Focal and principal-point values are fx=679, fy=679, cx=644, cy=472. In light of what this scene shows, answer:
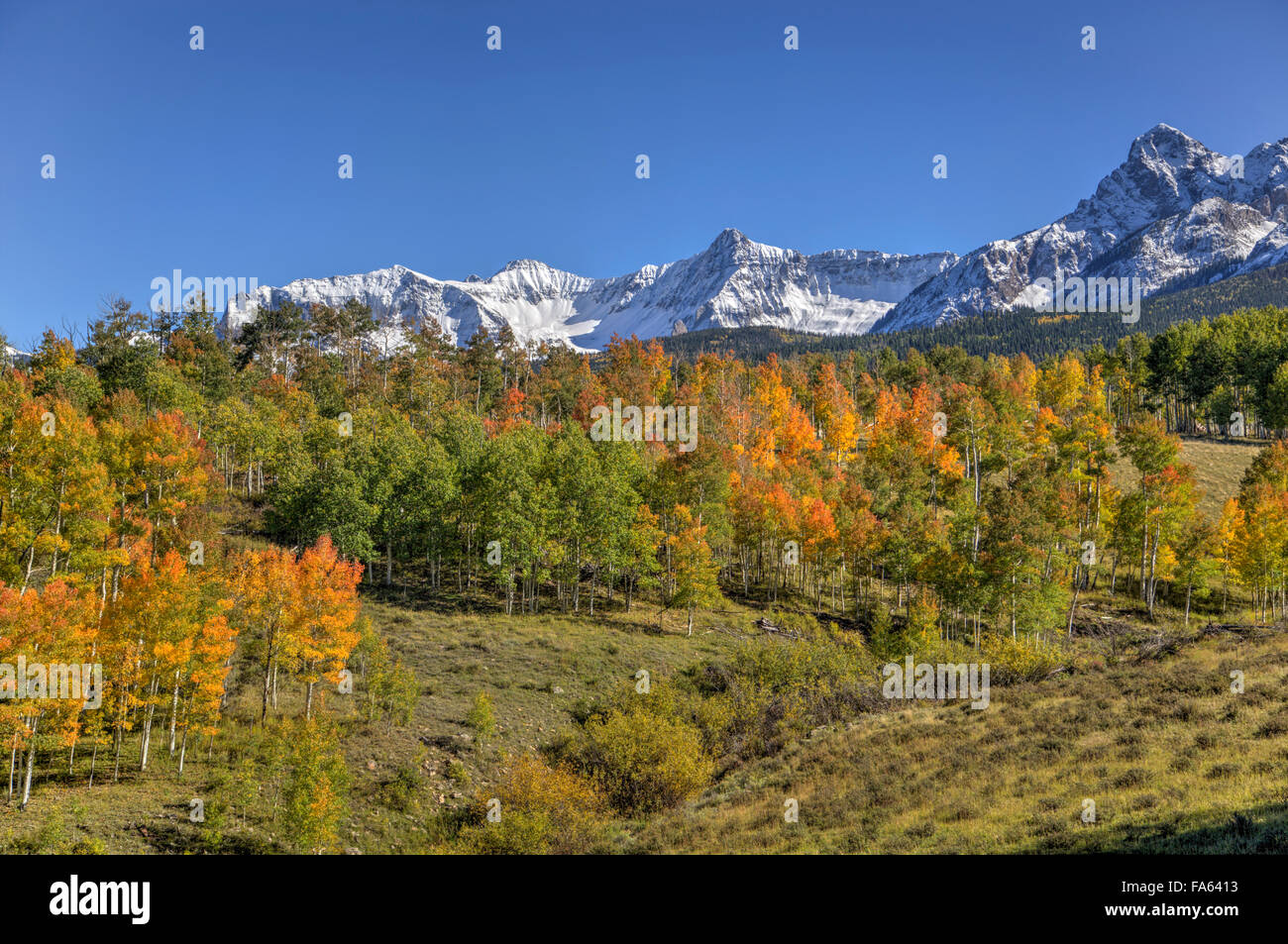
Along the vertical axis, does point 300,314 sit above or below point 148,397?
above

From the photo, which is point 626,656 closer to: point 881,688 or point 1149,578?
point 881,688

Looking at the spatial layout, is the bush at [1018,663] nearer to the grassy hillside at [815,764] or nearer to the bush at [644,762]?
the grassy hillside at [815,764]

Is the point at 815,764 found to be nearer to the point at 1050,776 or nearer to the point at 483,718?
the point at 1050,776

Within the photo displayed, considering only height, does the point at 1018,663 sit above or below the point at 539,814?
above

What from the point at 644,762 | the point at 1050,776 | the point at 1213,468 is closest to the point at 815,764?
the point at 644,762

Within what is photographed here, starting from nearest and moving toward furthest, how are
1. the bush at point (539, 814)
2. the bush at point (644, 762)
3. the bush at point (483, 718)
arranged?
the bush at point (539, 814), the bush at point (644, 762), the bush at point (483, 718)

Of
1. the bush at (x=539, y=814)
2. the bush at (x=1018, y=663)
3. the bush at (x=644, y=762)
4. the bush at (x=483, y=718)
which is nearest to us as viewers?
the bush at (x=539, y=814)

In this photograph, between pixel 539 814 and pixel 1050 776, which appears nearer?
pixel 1050 776

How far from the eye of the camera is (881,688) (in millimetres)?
42500

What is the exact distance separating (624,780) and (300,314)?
94.0 m

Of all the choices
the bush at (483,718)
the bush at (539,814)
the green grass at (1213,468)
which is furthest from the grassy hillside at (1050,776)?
the green grass at (1213,468)

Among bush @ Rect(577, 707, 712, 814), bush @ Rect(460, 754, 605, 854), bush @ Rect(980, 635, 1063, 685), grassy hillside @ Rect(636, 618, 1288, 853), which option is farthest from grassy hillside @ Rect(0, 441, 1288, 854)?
bush @ Rect(577, 707, 712, 814)

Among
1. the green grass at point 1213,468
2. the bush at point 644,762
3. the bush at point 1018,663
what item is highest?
the green grass at point 1213,468
